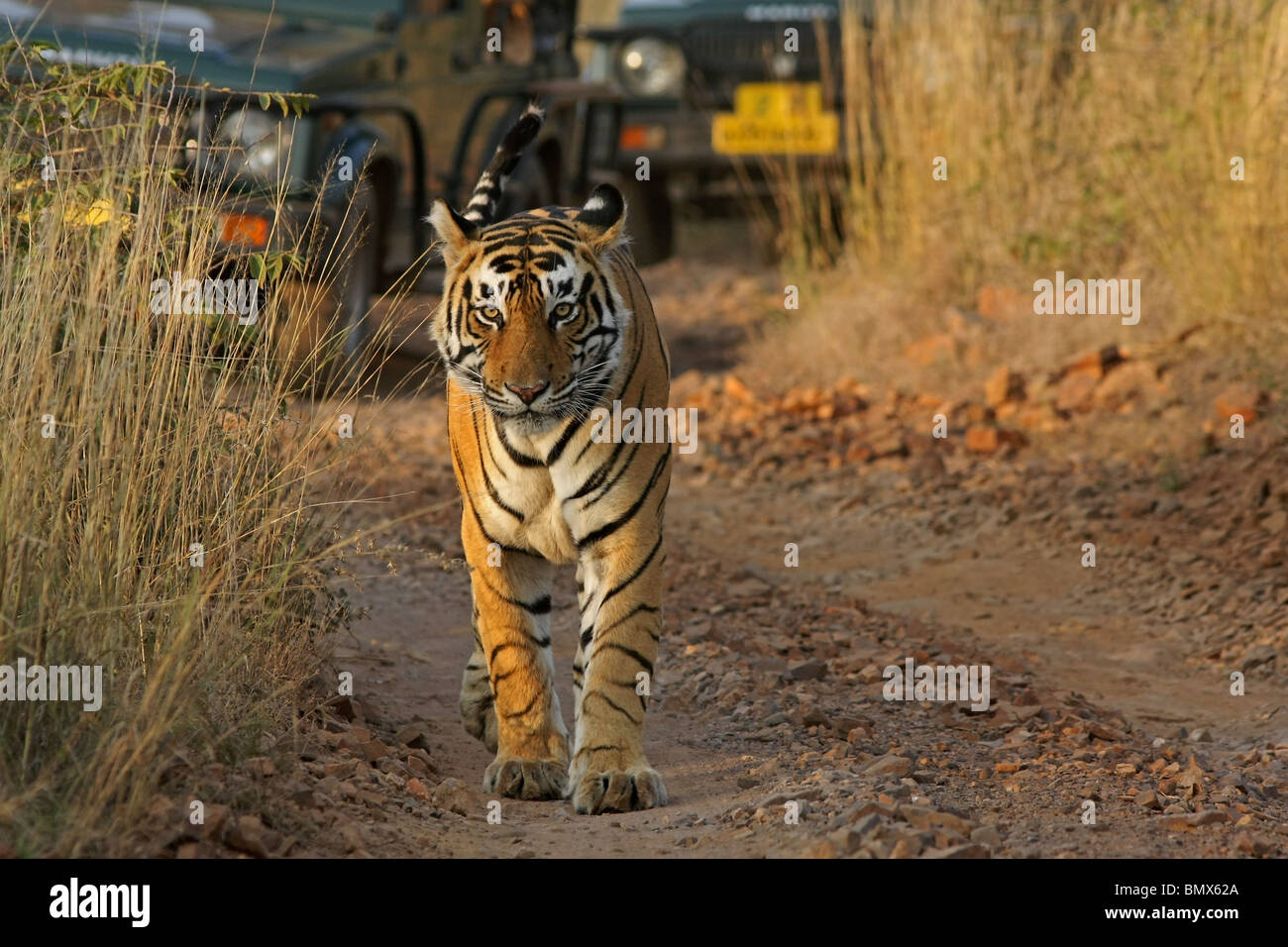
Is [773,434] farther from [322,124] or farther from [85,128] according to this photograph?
[85,128]

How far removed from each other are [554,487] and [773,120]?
8298mm

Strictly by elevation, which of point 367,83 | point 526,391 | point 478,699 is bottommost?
point 478,699

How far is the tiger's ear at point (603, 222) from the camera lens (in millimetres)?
4805

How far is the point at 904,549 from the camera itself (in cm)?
774

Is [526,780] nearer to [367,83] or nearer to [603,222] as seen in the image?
[603,222]

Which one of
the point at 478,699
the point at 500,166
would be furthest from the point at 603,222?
the point at 478,699

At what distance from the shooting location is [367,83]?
32.3 feet

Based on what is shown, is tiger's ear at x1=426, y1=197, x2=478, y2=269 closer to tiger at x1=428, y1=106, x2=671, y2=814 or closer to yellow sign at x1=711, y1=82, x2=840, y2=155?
tiger at x1=428, y1=106, x2=671, y2=814

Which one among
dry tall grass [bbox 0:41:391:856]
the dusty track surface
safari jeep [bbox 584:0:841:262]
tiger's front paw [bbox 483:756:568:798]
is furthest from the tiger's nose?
safari jeep [bbox 584:0:841:262]

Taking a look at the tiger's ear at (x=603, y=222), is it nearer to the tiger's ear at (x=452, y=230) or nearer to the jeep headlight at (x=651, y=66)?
the tiger's ear at (x=452, y=230)

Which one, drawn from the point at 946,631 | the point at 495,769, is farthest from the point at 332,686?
the point at 946,631

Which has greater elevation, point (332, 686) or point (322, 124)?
point (322, 124)

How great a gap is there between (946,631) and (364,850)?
3.24m

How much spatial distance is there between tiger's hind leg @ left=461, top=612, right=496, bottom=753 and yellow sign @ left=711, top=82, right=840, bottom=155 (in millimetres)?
7797
